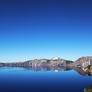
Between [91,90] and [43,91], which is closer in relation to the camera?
[91,90]

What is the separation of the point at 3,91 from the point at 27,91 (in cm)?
1915

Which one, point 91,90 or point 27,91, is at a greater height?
point 91,90

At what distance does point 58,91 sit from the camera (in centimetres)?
6850

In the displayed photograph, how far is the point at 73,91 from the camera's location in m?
68.4

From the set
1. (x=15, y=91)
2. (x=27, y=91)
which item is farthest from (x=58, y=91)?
(x=15, y=91)

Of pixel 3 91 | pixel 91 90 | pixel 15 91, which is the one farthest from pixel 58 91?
pixel 3 91

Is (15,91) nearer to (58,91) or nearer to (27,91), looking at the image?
(27,91)

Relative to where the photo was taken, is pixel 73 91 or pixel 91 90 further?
pixel 73 91

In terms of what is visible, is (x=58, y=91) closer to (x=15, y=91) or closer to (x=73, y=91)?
(x=73, y=91)

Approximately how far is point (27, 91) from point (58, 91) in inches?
947

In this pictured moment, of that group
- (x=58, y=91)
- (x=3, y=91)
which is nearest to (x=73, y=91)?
(x=58, y=91)

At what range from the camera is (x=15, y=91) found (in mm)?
68375

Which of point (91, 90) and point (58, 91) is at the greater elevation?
point (91, 90)

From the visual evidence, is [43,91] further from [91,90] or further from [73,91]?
[91,90]
